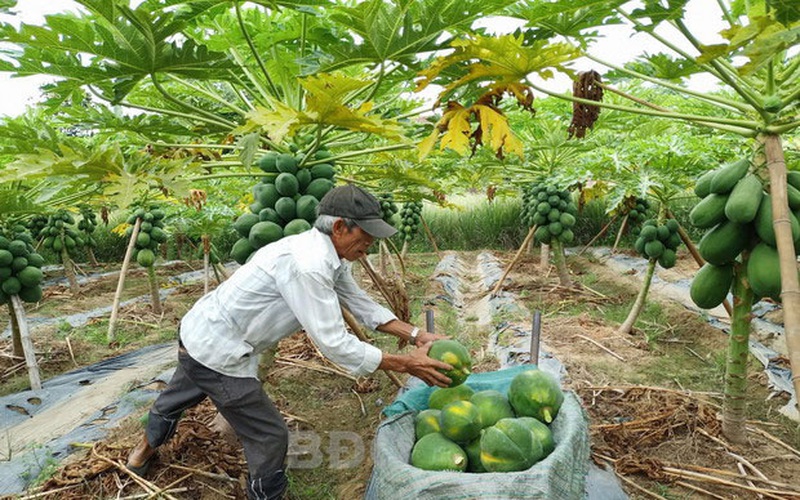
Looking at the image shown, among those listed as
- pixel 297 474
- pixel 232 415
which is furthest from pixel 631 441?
pixel 232 415

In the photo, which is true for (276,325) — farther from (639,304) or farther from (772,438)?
(639,304)

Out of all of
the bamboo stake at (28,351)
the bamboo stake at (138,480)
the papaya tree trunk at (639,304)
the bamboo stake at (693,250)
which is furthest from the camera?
the papaya tree trunk at (639,304)

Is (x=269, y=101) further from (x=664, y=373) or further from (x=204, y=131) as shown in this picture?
(x=664, y=373)

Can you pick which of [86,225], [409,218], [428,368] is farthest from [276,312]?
[86,225]

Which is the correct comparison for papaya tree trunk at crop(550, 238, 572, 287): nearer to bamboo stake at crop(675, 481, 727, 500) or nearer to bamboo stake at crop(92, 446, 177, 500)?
bamboo stake at crop(675, 481, 727, 500)

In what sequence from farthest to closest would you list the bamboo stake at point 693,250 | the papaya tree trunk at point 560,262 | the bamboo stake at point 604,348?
the papaya tree trunk at point 560,262 → the bamboo stake at point 604,348 → the bamboo stake at point 693,250

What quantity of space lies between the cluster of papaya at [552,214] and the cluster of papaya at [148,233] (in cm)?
519

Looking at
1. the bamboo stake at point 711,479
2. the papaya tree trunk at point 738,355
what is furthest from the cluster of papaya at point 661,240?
the bamboo stake at point 711,479

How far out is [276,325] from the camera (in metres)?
2.45

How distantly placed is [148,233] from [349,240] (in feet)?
18.1

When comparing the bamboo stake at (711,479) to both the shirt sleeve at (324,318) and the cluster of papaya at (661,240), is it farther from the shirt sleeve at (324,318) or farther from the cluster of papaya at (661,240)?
the cluster of papaya at (661,240)

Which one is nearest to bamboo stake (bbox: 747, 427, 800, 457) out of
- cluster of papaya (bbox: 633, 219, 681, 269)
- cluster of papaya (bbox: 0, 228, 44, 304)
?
cluster of papaya (bbox: 633, 219, 681, 269)

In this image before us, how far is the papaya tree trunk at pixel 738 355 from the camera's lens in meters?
2.79

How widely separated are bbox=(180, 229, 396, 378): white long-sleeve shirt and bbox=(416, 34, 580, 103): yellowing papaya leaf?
97 cm
